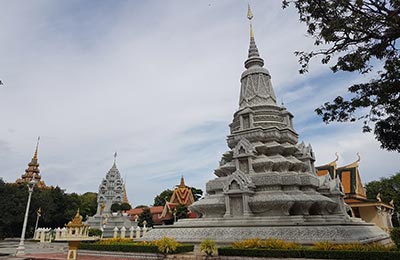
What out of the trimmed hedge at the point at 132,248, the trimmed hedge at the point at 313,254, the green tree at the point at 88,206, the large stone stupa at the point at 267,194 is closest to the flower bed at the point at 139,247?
the trimmed hedge at the point at 132,248

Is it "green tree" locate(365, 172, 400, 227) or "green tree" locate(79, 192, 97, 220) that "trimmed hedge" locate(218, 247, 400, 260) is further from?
"green tree" locate(79, 192, 97, 220)

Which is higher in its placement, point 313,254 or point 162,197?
point 162,197

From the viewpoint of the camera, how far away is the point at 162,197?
78312mm

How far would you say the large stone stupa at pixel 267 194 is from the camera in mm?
16875

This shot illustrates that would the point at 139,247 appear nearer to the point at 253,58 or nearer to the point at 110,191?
the point at 253,58

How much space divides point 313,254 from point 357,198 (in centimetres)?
2553

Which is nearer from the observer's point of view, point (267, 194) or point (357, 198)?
point (267, 194)

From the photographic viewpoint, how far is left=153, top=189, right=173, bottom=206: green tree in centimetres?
7712

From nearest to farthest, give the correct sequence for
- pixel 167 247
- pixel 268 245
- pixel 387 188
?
pixel 268 245
pixel 167 247
pixel 387 188

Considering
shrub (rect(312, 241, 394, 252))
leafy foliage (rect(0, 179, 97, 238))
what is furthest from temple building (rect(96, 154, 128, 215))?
shrub (rect(312, 241, 394, 252))

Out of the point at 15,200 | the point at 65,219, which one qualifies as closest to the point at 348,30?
the point at 15,200

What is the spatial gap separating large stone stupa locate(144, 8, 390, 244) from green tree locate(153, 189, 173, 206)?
54.7m

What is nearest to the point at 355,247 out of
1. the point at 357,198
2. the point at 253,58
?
the point at 253,58

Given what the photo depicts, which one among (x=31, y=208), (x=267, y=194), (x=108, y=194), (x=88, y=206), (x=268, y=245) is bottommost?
(x=268, y=245)
